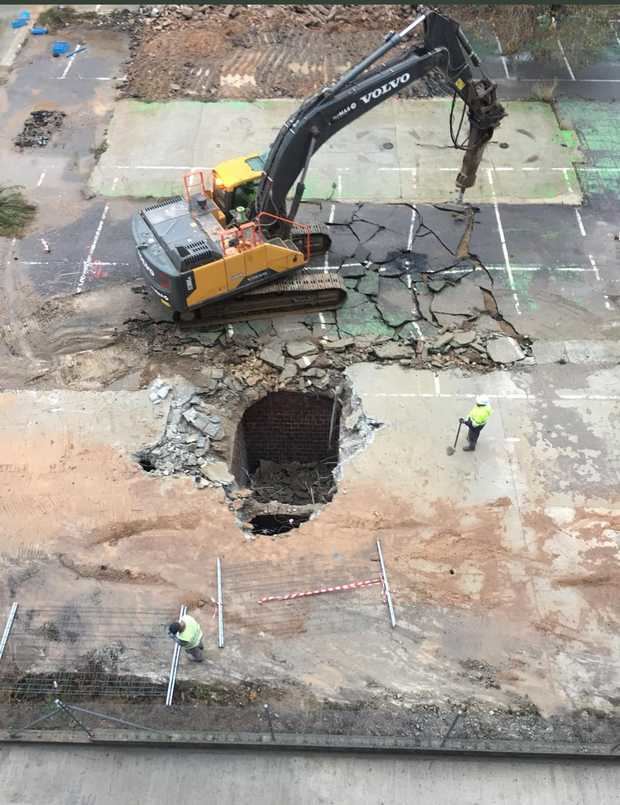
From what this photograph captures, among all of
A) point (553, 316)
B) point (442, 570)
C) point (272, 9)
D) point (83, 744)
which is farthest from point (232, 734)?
point (272, 9)

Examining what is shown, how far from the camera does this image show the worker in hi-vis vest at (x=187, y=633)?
30.4ft

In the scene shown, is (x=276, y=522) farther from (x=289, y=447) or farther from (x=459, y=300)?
(x=459, y=300)

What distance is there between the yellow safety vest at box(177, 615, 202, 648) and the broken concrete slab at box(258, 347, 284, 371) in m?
5.82

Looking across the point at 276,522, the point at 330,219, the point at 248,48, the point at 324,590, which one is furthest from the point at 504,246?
the point at 248,48

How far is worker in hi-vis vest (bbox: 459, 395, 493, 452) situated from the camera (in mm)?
11625

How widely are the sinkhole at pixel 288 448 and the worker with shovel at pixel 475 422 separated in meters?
2.59

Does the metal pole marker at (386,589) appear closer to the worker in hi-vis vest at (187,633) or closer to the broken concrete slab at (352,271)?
the worker in hi-vis vest at (187,633)

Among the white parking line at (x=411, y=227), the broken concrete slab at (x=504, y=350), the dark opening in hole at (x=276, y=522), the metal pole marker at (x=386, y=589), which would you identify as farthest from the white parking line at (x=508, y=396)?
the white parking line at (x=411, y=227)

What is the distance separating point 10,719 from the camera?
9.77 meters

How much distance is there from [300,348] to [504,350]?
4.25 m

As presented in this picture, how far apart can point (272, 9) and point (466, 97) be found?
1323 cm

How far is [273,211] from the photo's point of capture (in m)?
14.5

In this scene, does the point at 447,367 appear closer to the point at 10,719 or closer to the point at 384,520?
the point at 384,520

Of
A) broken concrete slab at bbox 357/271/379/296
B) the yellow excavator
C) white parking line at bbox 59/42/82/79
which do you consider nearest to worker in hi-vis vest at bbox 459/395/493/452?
broken concrete slab at bbox 357/271/379/296
